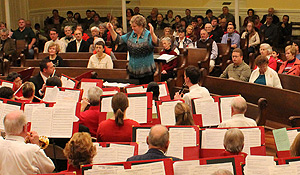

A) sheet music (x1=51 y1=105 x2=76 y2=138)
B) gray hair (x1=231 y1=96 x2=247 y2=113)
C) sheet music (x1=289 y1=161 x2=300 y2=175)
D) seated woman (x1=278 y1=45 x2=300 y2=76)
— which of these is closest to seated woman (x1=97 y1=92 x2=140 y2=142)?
sheet music (x1=51 y1=105 x2=76 y2=138)

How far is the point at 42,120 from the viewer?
496 cm

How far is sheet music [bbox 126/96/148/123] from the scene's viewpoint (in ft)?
17.0

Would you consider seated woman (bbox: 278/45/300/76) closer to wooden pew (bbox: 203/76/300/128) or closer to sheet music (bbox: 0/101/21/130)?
wooden pew (bbox: 203/76/300/128)

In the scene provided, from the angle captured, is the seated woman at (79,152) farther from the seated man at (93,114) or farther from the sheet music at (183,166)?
the seated man at (93,114)

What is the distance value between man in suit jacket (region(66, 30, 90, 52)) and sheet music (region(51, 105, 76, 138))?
18.3 ft

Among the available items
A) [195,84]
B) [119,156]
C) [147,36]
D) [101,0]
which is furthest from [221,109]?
[101,0]

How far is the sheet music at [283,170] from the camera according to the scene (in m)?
3.40

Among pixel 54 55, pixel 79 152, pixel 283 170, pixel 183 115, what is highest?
pixel 54 55

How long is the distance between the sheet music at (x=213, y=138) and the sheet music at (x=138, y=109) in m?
0.98

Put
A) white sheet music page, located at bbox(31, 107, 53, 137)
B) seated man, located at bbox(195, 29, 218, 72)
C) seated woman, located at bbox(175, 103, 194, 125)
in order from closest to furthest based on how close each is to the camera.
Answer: seated woman, located at bbox(175, 103, 194, 125) < white sheet music page, located at bbox(31, 107, 53, 137) < seated man, located at bbox(195, 29, 218, 72)

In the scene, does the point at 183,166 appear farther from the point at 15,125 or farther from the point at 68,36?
the point at 68,36

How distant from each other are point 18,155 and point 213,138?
66.0 inches

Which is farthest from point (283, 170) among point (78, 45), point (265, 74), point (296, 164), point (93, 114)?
point (78, 45)

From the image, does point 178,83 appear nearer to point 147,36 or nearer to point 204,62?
point 204,62
